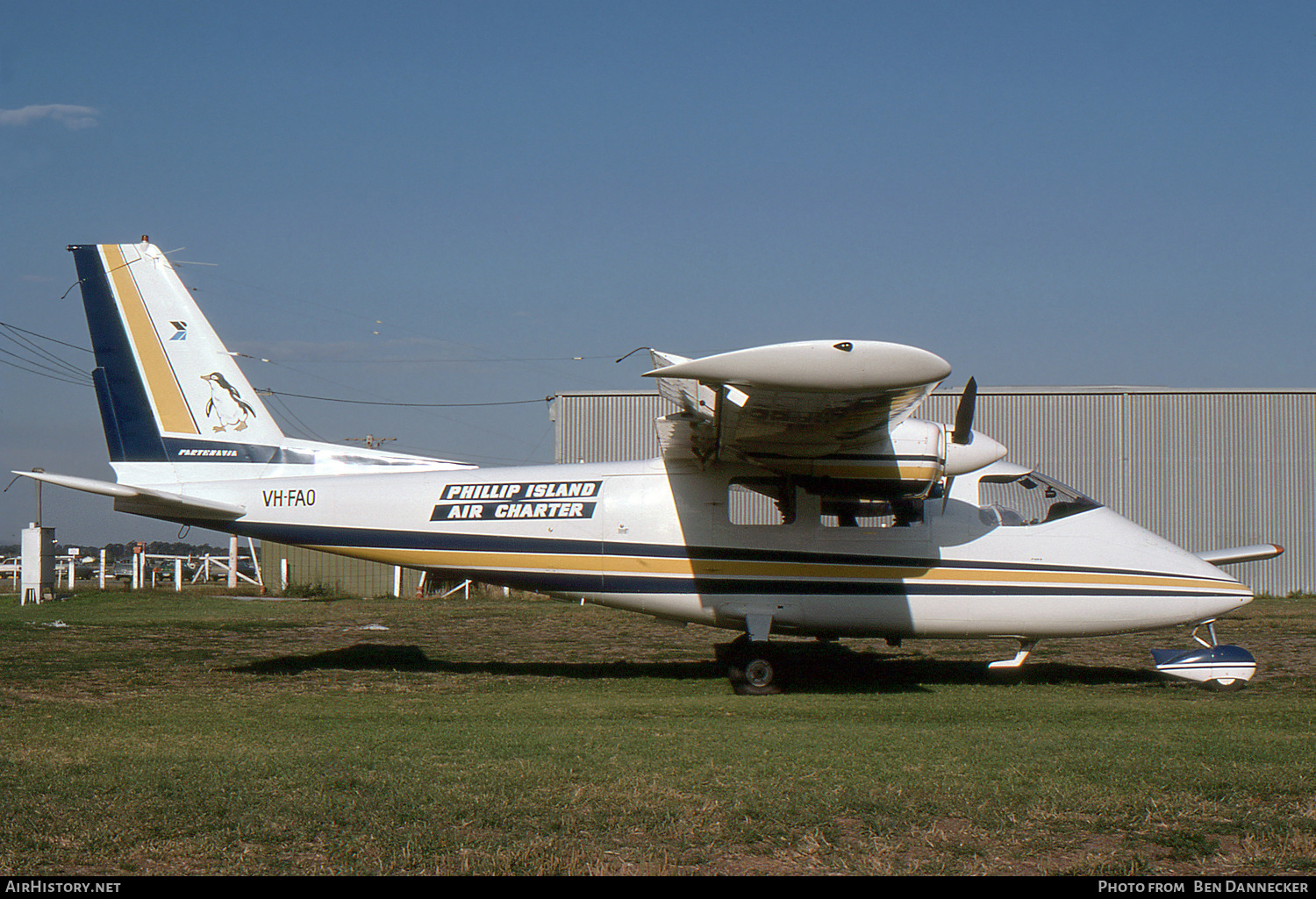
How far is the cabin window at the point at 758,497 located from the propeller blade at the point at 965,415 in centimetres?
188

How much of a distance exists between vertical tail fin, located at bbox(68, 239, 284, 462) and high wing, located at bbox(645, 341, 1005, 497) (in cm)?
550

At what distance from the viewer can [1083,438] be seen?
27.7m

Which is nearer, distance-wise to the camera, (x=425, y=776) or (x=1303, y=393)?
(x=425, y=776)

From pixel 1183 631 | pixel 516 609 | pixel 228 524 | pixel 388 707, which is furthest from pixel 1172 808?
pixel 516 609

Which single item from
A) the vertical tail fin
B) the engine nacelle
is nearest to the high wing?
the engine nacelle

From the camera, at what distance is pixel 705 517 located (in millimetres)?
11148

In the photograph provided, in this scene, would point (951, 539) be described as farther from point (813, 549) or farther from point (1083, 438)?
point (1083, 438)

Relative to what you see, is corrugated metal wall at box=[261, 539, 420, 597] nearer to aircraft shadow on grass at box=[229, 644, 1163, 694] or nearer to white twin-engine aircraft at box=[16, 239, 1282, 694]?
aircraft shadow on grass at box=[229, 644, 1163, 694]

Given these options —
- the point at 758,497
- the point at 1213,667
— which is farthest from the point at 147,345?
the point at 1213,667

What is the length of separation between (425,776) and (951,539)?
690cm

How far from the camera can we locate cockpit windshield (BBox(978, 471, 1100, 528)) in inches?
438

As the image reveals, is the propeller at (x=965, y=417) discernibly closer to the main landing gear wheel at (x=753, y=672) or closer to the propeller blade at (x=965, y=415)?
the propeller blade at (x=965, y=415)

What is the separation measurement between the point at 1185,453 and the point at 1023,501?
1935cm

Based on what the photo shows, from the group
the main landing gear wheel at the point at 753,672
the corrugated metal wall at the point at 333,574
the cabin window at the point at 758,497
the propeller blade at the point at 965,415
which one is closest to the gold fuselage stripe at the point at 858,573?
the cabin window at the point at 758,497
